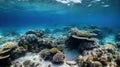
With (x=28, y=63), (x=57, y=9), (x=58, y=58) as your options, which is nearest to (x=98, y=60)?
(x=58, y=58)

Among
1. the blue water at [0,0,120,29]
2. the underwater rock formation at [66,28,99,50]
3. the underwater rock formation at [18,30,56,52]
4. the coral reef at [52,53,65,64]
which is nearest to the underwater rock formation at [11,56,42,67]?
the coral reef at [52,53,65,64]

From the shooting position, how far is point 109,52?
32.4ft

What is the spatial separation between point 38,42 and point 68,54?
2945 millimetres

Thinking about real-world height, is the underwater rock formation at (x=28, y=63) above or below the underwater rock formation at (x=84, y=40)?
below

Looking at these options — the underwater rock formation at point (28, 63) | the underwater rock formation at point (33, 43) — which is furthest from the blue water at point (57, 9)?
the underwater rock formation at point (28, 63)

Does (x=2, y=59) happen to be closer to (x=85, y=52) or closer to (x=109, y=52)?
(x=85, y=52)

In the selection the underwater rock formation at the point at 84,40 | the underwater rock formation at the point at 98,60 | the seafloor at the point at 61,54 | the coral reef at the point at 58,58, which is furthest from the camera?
the underwater rock formation at the point at 84,40

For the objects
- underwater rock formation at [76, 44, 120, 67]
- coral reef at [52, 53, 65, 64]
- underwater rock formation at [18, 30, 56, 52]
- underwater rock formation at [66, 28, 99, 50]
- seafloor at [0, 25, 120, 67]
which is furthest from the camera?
underwater rock formation at [18, 30, 56, 52]

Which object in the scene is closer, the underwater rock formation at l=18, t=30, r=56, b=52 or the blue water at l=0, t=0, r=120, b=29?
the underwater rock formation at l=18, t=30, r=56, b=52

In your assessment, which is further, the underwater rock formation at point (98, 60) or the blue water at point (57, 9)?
the blue water at point (57, 9)

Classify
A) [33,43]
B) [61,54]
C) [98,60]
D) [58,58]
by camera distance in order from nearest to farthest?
[98,60] → [58,58] → [61,54] → [33,43]

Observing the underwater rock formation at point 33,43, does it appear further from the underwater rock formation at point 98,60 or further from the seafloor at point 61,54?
the underwater rock formation at point 98,60

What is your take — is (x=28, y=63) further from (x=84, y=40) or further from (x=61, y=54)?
(x=84, y=40)

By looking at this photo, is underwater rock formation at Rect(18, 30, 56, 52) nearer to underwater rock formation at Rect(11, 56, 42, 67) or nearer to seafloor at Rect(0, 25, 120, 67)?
seafloor at Rect(0, 25, 120, 67)
